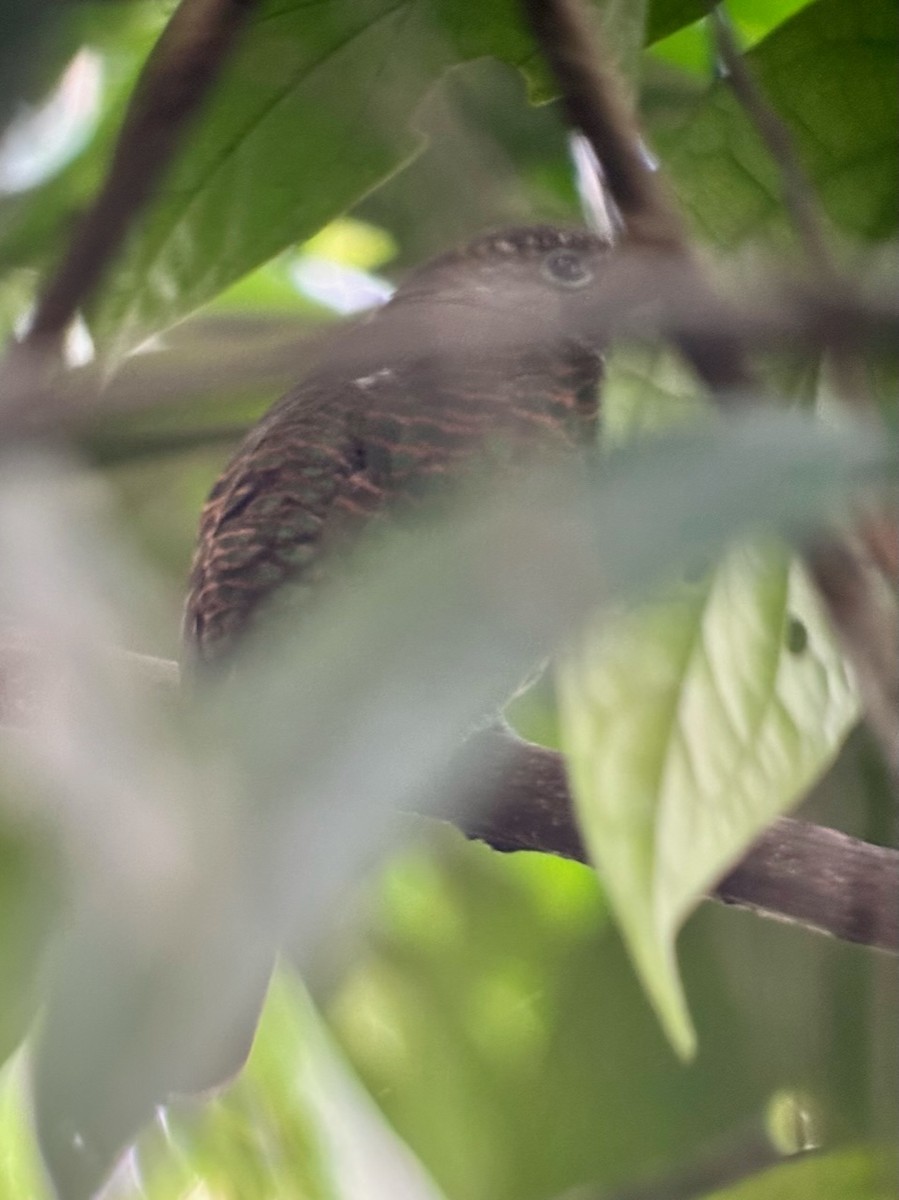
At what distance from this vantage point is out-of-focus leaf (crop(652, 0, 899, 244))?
1.49 ft

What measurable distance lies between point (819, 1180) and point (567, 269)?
1.05 ft

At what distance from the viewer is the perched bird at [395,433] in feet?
1.40

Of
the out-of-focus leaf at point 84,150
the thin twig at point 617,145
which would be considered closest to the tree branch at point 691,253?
the thin twig at point 617,145

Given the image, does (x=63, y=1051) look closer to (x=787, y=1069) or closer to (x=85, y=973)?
(x=85, y=973)

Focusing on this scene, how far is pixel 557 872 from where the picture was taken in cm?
71

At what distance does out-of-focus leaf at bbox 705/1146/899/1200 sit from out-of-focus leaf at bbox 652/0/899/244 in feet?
1.02

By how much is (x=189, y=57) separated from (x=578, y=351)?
0.42 feet

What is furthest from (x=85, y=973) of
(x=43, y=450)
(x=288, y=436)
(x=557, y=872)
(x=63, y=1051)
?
(x=557, y=872)

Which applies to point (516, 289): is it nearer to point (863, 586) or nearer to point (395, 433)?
point (395, 433)

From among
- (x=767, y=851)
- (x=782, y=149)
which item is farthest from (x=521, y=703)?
(x=782, y=149)

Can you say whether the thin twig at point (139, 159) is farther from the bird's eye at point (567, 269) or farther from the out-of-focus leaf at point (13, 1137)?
the out-of-focus leaf at point (13, 1137)

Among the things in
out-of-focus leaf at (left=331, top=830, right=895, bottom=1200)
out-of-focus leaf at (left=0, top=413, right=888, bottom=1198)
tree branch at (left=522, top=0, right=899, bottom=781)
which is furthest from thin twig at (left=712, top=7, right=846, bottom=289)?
out-of-focus leaf at (left=331, top=830, right=895, bottom=1200)

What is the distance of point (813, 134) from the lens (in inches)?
18.7

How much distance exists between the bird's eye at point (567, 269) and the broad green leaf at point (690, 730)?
10cm
